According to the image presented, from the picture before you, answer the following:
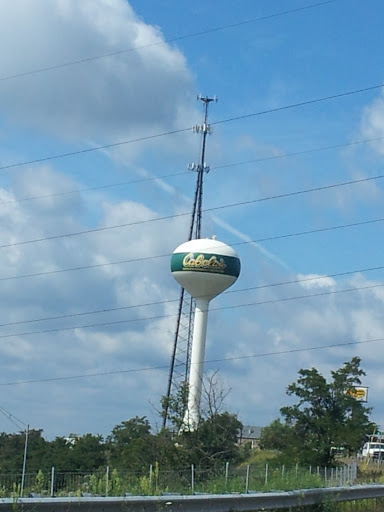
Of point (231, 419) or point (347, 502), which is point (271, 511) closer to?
point (347, 502)

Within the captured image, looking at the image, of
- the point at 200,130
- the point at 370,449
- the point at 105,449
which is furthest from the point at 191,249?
the point at 370,449

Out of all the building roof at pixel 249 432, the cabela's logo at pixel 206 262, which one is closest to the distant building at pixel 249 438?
the building roof at pixel 249 432

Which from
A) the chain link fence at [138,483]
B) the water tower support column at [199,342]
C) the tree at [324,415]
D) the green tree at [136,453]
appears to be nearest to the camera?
the chain link fence at [138,483]

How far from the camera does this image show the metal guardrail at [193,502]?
13.3 metres

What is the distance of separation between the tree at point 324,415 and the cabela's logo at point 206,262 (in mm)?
10586

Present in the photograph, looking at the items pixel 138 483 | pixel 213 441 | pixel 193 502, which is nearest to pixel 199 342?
pixel 213 441

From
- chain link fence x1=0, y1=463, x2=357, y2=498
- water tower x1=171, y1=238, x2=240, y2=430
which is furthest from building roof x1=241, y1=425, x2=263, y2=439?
chain link fence x1=0, y1=463, x2=357, y2=498

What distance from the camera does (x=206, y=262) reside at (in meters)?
63.5

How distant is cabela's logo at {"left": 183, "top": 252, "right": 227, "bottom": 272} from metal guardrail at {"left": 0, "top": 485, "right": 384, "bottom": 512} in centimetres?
3898

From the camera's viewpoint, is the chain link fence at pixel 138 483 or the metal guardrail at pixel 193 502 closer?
the metal guardrail at pixel 193 502

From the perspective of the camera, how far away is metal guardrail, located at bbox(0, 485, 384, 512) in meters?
13.3

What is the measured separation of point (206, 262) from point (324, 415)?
13.8 metres

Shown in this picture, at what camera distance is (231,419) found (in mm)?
46250

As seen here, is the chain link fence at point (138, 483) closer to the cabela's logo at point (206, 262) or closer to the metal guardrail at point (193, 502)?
the metal guardrail at point (193, 502)
